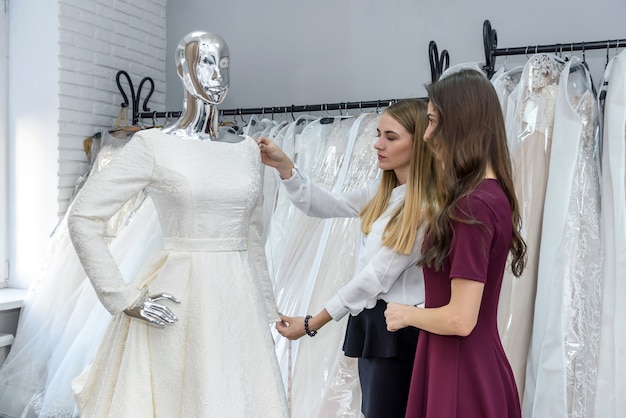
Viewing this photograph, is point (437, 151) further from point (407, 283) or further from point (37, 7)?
point (37, 7)

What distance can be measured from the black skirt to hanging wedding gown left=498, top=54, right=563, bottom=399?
506 mm

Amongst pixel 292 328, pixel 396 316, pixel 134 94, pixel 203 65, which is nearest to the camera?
pixel 396 316

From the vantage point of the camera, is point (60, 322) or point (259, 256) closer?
point (259, 256)

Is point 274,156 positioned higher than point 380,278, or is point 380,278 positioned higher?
point 274,156

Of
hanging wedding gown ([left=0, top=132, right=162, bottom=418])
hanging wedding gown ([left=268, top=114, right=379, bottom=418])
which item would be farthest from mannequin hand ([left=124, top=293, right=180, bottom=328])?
hanging wedding gown ([left=0, top=132, right=162, bottom=418])

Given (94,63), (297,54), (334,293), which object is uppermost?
(297,54)

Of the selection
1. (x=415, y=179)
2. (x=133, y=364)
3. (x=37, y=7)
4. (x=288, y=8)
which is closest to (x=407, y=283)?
(x=415, y=179)

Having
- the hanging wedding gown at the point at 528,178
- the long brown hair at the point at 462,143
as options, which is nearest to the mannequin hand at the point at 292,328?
the long brown hair at the point at 462,143

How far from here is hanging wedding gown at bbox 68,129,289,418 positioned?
59.1 inches

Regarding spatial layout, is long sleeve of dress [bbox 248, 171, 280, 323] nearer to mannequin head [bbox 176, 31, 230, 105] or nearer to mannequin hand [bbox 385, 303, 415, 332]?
mannequin head [bbox 176, 31, 230, 105]

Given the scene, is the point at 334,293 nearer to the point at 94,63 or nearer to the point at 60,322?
the point at 60,322

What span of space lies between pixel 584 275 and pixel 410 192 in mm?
749

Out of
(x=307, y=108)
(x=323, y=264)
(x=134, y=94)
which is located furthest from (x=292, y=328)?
(x=134, y=94)

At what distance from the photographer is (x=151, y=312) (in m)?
1.50
